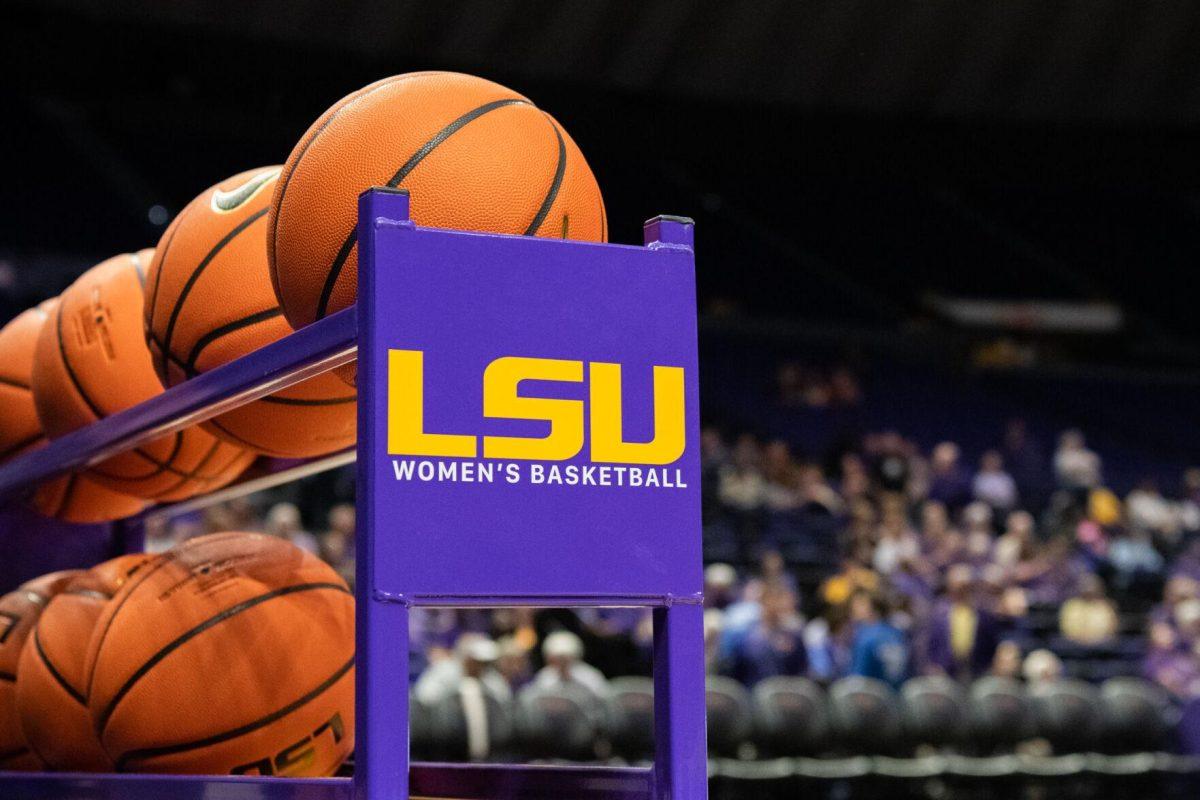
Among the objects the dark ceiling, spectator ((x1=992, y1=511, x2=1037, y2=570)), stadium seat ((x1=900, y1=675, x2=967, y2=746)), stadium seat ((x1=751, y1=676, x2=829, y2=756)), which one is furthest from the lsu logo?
the dark ceiling

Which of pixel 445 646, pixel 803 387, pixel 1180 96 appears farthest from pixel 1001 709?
pixel 1180 96

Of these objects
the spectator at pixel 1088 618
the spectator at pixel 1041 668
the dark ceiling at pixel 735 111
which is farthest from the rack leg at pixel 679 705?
the dark ceiling at pixel 735 111

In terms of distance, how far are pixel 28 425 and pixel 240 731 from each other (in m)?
1.36

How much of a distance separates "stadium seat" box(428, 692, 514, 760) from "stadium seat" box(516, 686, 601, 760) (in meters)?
0.09

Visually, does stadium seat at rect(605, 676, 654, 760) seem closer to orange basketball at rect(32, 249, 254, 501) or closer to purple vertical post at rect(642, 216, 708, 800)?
orange basketball at rect(32, 249, 254, 501)

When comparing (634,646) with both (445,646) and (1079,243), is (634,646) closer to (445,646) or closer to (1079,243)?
(445,646)

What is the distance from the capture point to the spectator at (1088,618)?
12.2 metres

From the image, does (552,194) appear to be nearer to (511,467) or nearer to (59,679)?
(511,467)

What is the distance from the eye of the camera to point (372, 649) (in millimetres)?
1809

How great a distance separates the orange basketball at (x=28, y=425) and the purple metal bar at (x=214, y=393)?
0.49 metres

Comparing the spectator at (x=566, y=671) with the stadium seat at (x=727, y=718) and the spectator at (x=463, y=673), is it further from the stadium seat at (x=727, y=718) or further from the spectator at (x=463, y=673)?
the stadium seat at (x=727, y=718)

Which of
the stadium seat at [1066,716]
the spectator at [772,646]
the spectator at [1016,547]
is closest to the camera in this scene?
the spectator at [772,646]

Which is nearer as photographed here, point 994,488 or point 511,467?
point 511,467

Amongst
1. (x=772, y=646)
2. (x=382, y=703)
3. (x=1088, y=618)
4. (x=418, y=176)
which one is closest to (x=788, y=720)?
(x=772, y=646)
